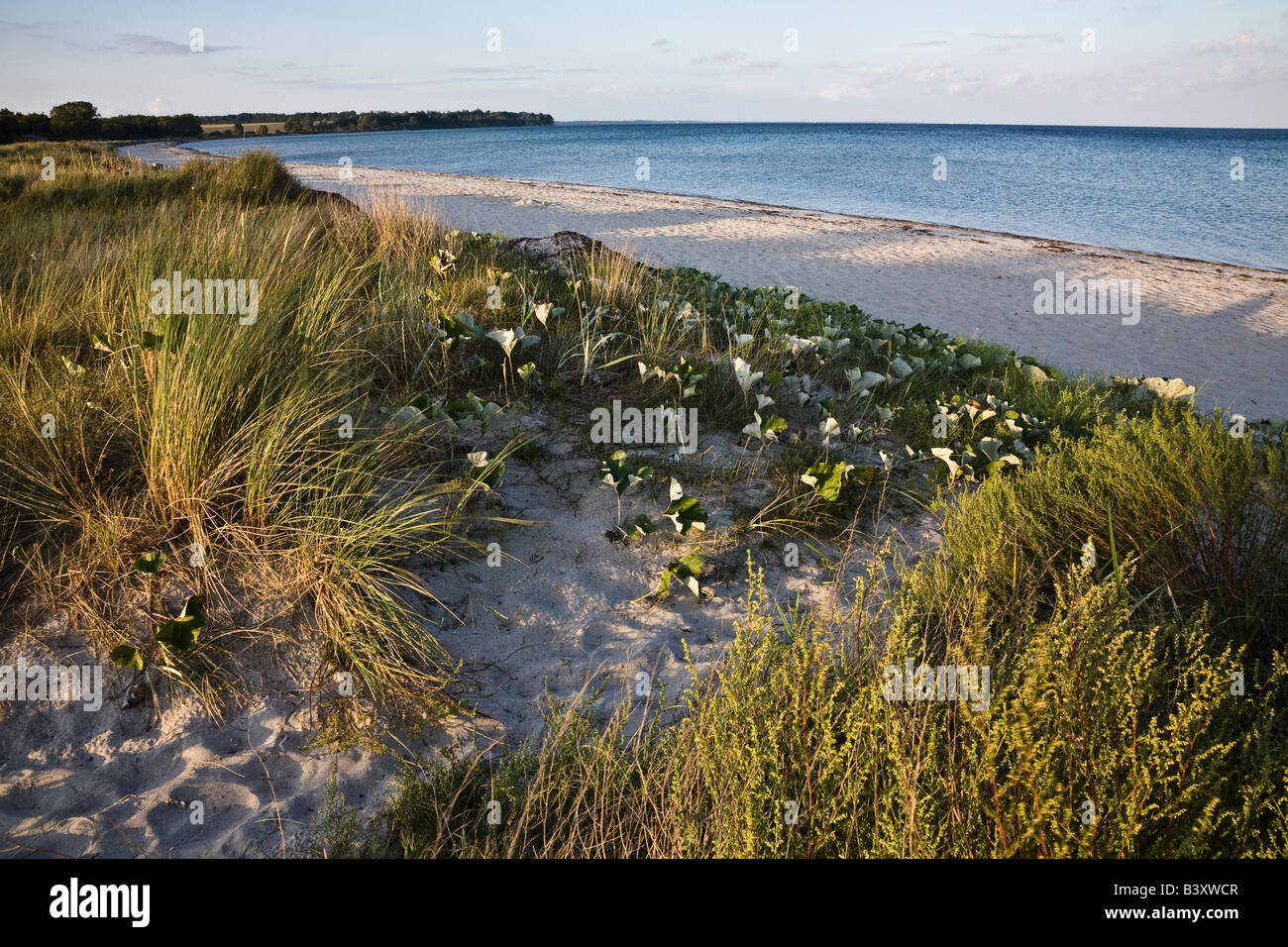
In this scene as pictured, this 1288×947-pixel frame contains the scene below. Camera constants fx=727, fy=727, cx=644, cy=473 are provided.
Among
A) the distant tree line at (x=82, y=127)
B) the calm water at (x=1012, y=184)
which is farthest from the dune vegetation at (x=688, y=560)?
the distant tree line at (x=82, y=127)

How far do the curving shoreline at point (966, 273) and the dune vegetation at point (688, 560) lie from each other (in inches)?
111

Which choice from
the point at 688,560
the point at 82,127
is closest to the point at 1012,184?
the point at 688,560

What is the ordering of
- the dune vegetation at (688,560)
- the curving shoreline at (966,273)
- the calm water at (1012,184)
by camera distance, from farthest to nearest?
the calm water at (1012,184) < the curving shoreline at (966,273) < the dune vegetation at (688,560)

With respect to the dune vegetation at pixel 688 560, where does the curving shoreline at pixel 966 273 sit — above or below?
above

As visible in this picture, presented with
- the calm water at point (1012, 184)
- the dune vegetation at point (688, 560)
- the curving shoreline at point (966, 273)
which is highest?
the calm water at point (1012, 184)

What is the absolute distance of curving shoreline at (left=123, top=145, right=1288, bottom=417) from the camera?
30.7 ft

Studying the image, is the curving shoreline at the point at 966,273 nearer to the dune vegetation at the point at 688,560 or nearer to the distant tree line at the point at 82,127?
the dune vegetation at the point at 688,560

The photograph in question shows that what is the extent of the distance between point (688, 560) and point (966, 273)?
13.0 metres

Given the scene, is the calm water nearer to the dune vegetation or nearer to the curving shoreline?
the curving shoreline

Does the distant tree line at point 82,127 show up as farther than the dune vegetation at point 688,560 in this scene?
Yes

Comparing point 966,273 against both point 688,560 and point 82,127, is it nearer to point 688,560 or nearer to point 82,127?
point 688,560

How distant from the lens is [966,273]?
551 inches

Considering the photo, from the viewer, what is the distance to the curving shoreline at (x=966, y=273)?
9.35 meters
